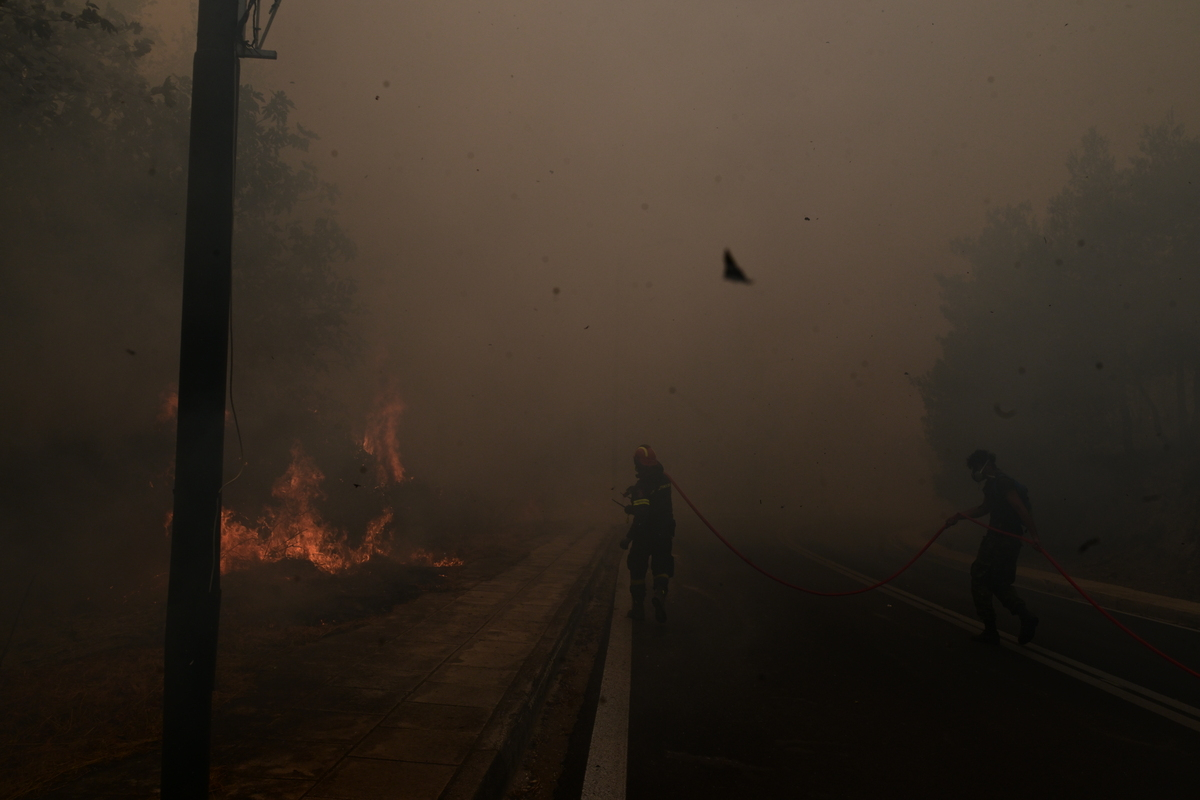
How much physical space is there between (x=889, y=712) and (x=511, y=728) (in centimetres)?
264

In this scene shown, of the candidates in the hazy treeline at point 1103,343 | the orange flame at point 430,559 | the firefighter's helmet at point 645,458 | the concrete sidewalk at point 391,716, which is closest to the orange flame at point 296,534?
the orange flame at point 430,559

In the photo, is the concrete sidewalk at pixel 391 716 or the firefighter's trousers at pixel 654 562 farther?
the firefighter's trousers at pixel 654 562

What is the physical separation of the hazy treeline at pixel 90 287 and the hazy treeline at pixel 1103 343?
21.3 meters

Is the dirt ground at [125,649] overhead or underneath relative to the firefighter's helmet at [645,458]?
underneath

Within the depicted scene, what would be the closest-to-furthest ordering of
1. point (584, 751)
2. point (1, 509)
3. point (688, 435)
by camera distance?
point (584, 751) → point (1, 509) → point (688, 435)

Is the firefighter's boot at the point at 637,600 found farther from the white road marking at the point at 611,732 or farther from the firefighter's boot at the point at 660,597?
the white road marking at the point at 611,732

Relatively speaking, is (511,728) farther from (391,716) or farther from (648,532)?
(648,532)

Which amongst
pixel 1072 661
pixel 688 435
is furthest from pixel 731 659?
pixel 688 435

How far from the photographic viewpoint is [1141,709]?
4.89m

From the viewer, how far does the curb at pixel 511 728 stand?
332cm

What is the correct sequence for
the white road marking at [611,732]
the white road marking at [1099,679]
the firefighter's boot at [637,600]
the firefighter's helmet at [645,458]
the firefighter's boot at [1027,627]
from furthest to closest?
the firefighter's helmet at [645,458] < the firefighter's boot at [637,600] < the firefighter's boot at [1027,627] < the white road marking at [1099,679] < the white road marking at [611,732]

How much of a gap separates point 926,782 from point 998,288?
25349 millimetres

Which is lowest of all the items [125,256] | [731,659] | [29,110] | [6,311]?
[731,659]

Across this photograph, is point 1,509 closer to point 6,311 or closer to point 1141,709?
point 6,311
